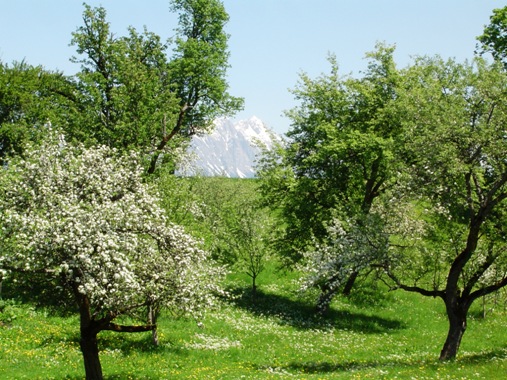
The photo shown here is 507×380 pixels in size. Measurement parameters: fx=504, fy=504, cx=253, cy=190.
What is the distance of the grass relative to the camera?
2188cm

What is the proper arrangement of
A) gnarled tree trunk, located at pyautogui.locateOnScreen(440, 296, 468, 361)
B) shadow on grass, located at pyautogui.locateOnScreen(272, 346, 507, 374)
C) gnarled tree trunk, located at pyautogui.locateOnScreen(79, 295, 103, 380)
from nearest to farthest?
gnarled tree trunk, located at pyautogui.locateOnScreen(79, 295, 103, 380) → shadow on grass, located at pyautogui.locateOnScreen(272, 346, 507, 374) → gnarled tree trunk, located at pyautogui.locateOnScreen(440, 296, 468, 361)

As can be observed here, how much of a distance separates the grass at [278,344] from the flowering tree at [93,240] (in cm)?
435

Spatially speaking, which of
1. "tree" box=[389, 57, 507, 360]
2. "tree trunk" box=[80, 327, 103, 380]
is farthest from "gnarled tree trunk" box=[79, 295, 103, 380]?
"tree" box=[389, 57, 507, 360]

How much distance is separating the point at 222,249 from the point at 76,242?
25.2 meters

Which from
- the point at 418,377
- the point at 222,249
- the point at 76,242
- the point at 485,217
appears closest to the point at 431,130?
the point at 485,217

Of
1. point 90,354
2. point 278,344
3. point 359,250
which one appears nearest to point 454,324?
point 359,250

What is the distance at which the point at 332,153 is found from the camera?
122ft

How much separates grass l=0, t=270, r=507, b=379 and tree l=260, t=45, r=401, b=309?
13.9 ft

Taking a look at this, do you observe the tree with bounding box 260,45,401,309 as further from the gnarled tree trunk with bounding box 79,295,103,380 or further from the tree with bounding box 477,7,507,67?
the gnarled tree trunk with bounding box 79,295,103,380

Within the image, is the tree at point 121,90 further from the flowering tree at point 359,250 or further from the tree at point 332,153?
the flowering tree at point 359,250

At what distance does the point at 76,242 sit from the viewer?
16500 millimetres

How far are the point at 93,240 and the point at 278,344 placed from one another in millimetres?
16119

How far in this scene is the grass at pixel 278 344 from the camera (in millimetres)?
21875

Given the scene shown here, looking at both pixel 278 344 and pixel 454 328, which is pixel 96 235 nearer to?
pixel 278 344
